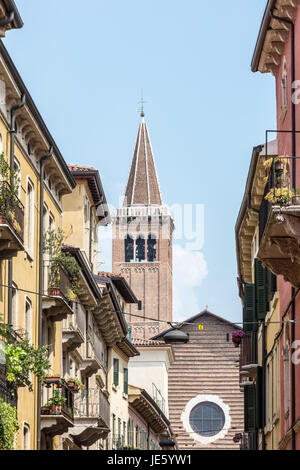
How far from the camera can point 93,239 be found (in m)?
43.0

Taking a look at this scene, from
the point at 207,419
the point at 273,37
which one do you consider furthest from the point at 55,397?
the point at 207,419

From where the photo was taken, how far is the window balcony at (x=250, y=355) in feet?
107

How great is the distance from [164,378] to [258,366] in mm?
41478

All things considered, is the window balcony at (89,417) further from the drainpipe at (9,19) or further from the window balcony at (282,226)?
the drainpipe at (9,19)

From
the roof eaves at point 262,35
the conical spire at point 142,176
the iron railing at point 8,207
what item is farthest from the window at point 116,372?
the conical spire at point 142,176

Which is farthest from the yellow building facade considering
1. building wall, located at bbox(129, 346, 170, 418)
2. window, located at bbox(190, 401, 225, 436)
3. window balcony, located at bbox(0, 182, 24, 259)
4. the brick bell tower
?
the brick bell tower

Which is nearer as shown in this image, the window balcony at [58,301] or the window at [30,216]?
the window at [30,216]

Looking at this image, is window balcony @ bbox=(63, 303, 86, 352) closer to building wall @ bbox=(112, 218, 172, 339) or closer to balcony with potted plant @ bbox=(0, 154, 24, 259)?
balcony with potted plant @ bbox=(0, 154, 24, 259)

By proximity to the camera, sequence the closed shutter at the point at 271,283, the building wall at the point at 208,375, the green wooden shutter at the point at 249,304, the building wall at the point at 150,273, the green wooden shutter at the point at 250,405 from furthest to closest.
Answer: the building wall at the point at 150,273
the building wall at the point at 208,375
the green wooden shutter at the point at 250,405
the green wooden shutter at the point at 249,304
the closed shutter at the point at 271,283

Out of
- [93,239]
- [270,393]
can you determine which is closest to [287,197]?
[270,393]

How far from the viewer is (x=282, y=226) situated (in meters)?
18.2

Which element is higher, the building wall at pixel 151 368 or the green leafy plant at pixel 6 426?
the building wall at pixel 151 368

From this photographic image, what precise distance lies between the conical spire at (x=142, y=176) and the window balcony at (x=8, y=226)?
397 feet

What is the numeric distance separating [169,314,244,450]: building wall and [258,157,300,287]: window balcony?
6950 cm
